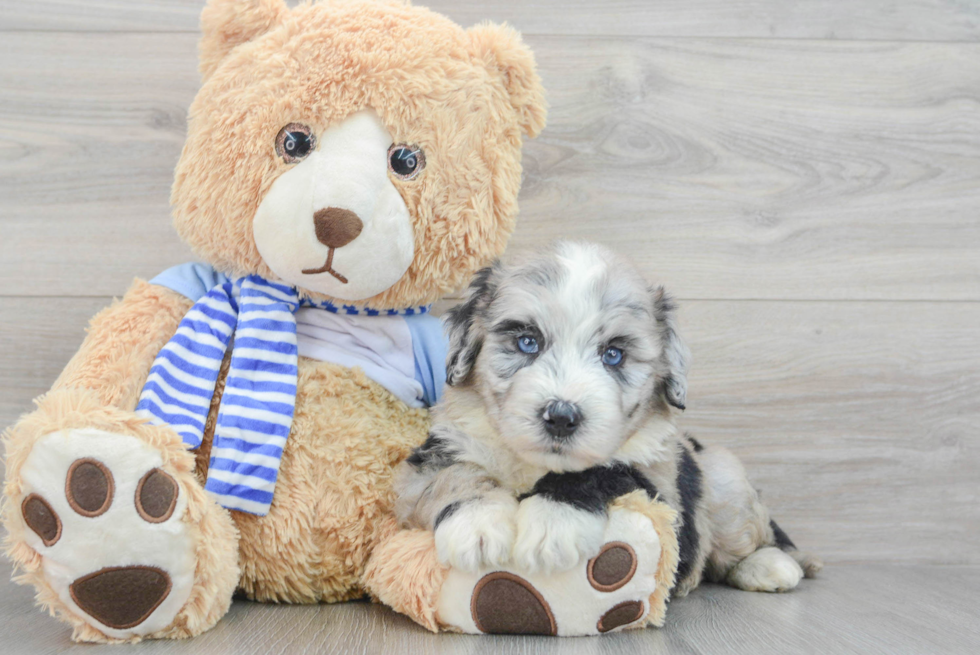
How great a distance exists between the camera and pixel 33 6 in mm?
2275

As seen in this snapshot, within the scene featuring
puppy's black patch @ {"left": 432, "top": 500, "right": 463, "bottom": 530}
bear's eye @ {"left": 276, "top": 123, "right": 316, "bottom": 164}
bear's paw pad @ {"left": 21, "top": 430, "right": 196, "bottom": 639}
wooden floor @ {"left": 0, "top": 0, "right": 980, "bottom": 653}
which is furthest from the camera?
wooden floor @ {"left": 0, "top": 0, "right": 980, "bottom": 653}

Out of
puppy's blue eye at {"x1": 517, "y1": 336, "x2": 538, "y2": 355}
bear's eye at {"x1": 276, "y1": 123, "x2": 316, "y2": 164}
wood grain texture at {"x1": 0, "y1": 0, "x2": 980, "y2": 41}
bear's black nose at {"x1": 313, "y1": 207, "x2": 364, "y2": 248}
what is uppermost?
wood grain texture at {"x1": 0, "y1": 0, "x2": 980, "y2": 41}

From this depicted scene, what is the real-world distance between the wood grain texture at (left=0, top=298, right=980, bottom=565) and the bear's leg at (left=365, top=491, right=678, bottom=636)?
90 centimetres

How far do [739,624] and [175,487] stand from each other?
3.86 feet

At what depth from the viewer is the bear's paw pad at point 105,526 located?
140cm

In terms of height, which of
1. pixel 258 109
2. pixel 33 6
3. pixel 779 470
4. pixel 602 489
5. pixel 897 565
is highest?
pixel 33 6

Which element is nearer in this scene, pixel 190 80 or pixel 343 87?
pixel 343 87

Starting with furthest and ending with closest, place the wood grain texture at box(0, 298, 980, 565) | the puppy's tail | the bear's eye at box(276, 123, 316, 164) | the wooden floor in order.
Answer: the wood grain texture at box(0, 298, 980, 565)
the wooden floor
the puppy's tail
the bear's eye at box(276, 123, 316, 164)

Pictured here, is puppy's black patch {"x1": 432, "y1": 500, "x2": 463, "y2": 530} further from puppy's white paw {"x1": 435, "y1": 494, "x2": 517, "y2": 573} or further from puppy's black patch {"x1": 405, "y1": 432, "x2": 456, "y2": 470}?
puppy's black patch {"x1": 405, "y1": 432, "x2": 456, "y2": 470}

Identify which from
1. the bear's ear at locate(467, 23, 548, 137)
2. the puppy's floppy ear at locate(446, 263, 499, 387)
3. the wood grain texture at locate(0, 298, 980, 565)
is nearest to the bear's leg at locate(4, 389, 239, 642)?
the puppy's floppy ear at locate(446, 263, 499, 387)

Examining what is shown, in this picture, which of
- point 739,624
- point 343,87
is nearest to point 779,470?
point 739,624

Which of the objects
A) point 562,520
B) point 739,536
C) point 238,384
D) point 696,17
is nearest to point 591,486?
point 562,520

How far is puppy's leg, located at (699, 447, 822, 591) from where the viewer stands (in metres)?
1.99

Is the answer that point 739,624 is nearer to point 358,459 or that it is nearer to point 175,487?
point 358,459
